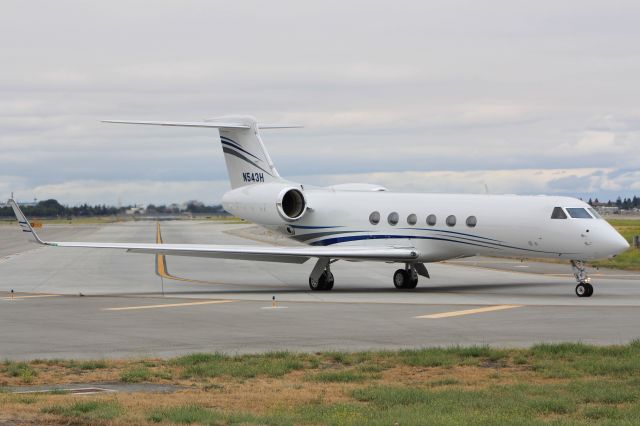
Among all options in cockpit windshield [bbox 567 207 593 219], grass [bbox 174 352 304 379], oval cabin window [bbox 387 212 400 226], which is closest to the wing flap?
oval cabin window [bbox 387 212 400 226]

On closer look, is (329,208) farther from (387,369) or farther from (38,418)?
(38,418)

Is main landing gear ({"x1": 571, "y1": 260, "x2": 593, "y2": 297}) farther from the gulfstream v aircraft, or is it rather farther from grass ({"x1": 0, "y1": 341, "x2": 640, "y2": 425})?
grass ({"x1": 0, "y1": 341, "x2": 640, "y2": 425})

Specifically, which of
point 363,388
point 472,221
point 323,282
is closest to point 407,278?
point 323,282

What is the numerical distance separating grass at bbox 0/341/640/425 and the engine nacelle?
16.4 metres

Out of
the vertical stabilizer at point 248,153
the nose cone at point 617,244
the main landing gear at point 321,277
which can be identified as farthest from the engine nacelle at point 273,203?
the nose cone at point 617,244

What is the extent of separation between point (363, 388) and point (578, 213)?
15799 millimetres

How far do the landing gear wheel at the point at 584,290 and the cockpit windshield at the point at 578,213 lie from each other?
1.83 meters

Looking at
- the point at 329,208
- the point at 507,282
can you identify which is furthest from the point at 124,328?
the point at 507,282

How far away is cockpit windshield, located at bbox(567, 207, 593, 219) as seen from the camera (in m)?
26.6

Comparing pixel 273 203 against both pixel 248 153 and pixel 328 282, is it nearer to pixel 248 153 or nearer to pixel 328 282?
pixel 248 153

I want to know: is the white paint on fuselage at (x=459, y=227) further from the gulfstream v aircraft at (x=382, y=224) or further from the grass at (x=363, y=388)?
the grass at (x=363, y=388)

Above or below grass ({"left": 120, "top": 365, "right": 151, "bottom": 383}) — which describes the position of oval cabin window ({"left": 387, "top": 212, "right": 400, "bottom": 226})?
above

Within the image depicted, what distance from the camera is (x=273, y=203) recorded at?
3155cm

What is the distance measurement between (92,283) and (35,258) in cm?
1697
